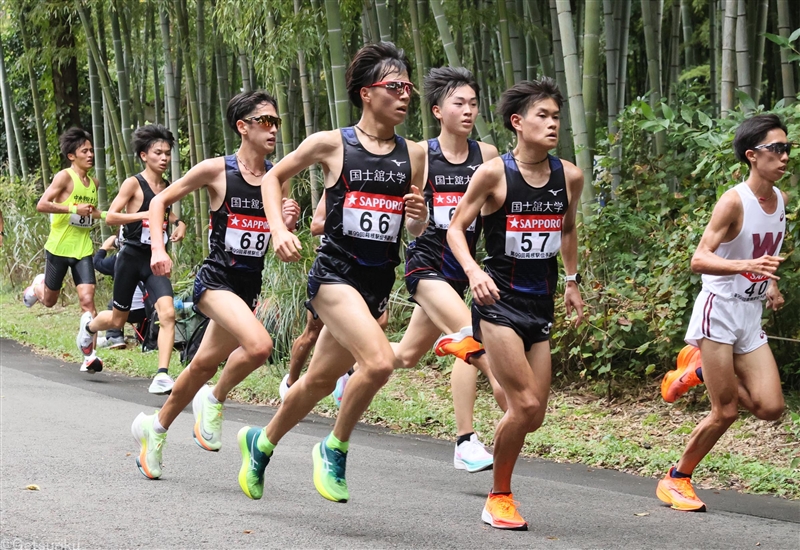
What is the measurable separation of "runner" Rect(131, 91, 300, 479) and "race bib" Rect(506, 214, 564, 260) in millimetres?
1278

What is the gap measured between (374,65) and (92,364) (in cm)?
635

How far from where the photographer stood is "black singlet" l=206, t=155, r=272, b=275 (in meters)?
6.16

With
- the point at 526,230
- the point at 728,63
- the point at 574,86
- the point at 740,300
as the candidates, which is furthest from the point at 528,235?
the point at 728,63

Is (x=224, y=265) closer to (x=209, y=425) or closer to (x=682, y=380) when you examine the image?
(x=209, y=425)

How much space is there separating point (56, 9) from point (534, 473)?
10.5 metres

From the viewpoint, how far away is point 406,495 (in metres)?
5.88

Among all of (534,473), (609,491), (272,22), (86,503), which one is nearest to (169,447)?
(86,503)

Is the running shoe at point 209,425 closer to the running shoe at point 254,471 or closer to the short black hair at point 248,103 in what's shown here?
A: the running shoe at point 254,471

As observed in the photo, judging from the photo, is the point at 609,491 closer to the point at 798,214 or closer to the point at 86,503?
the point at 798,214

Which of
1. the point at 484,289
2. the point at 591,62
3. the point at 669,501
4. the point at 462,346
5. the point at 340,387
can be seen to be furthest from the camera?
the point at 340,387

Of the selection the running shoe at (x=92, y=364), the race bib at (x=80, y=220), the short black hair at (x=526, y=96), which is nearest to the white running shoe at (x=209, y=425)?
the short black hair at (x=526, y=96)

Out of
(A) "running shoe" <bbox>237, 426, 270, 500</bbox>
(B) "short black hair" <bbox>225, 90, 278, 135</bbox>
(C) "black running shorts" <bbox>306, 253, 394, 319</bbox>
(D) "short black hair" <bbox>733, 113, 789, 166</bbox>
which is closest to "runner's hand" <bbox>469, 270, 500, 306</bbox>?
(C) "black running shorts" <bbox>306, 253, 394, 319</bbox>

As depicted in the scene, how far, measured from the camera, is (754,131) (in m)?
5.52

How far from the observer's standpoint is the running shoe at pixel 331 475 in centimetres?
504
